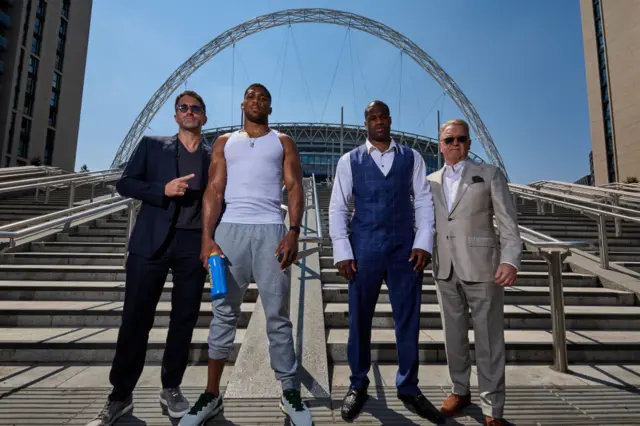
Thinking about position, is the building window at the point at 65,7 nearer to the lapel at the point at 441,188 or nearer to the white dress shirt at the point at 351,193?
the white dress shirt at the point at 351,193

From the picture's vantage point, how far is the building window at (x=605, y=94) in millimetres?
30186

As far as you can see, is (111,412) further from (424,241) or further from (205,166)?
(424,241)

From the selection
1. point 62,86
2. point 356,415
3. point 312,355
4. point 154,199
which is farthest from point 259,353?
point 62,86

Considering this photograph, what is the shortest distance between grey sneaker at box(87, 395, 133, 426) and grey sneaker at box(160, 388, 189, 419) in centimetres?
21

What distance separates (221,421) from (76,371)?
1.54 metres

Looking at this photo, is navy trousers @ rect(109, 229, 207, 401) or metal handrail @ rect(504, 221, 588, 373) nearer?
navy trousers @ rect(109, 229, 207, 401)

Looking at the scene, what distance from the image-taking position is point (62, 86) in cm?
4125

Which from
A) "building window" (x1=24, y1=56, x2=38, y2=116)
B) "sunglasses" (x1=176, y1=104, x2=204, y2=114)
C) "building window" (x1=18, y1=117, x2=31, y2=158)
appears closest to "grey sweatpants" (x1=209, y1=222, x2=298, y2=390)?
"sunglasses" (x1=176, y1=104, x2=204, y2=114)

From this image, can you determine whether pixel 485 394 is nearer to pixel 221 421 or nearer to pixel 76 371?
pixel 221 421

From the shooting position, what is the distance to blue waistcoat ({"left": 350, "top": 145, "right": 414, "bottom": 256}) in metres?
2.34

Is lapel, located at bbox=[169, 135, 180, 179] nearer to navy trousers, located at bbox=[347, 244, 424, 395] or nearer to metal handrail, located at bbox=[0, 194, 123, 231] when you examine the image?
navy trousers, located at bbox=[347, 244, 424, 395]

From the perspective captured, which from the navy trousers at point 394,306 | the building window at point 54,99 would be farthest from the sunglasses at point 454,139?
the building window at point 54,99

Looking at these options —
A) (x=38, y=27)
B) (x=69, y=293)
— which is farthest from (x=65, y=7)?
(x=69, y=293)

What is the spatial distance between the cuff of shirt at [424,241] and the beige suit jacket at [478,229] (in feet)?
0.51
